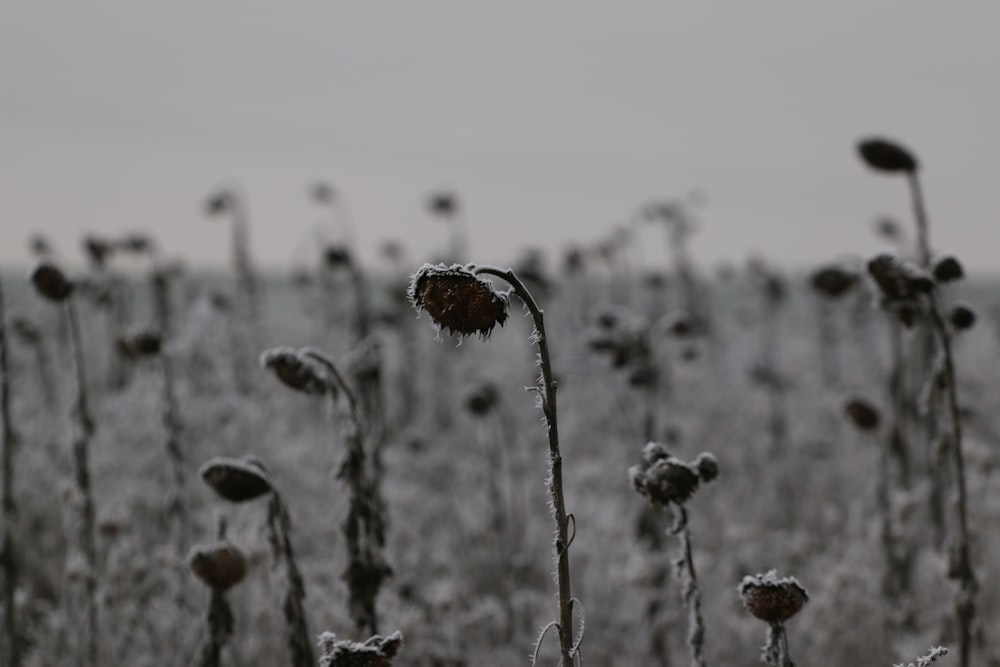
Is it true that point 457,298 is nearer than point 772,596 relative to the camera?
Yes

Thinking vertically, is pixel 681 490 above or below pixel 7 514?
above

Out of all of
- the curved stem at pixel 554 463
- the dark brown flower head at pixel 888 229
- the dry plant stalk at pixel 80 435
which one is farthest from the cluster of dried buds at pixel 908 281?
the dark brown flower head at pixel 888 229

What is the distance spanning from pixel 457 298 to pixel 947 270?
165 cm

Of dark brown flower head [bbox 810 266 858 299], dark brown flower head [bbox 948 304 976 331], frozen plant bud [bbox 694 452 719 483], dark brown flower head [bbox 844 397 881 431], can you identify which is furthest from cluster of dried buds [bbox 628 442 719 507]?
dark brown flower head [bbox 810 266 858 299]

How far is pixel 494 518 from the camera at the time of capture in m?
4.71

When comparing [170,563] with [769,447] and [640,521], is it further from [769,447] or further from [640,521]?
[769,447]

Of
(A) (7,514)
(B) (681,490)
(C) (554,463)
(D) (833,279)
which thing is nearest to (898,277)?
(B) (681,490)

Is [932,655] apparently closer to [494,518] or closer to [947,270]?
[947,270]

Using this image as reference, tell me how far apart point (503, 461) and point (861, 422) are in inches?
165

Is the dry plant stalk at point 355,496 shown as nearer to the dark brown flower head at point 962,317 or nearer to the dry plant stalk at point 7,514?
the dry plant stalk at point 7,514

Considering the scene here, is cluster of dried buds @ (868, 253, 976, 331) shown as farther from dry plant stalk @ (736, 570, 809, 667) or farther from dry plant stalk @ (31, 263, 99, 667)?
dry plant stalk @ (31, 263, 99, 667)

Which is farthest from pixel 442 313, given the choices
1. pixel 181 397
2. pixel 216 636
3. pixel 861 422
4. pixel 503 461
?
pixel 181 397

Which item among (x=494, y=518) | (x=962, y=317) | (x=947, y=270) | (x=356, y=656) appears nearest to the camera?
(x=356, y=656)

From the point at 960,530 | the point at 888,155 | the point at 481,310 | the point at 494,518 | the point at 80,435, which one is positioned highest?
the point at 888,155
